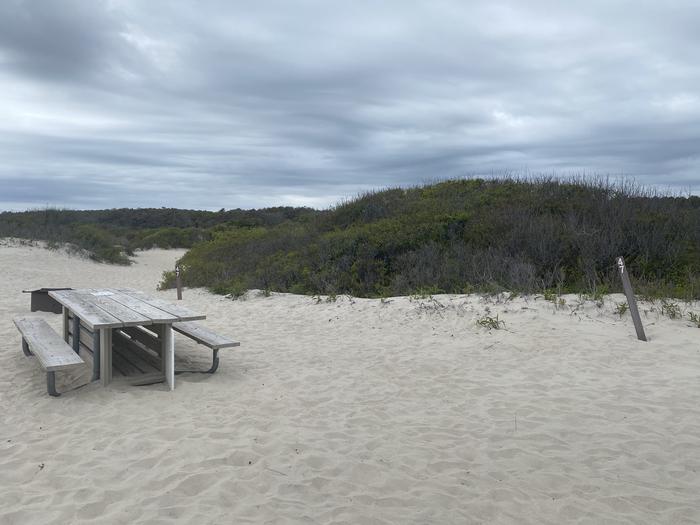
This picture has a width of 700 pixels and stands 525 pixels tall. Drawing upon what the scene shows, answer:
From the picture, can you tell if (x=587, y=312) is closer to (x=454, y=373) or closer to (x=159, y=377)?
(x=454, y=373)

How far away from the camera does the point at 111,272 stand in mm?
20672

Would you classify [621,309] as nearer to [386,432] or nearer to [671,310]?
[671,310]

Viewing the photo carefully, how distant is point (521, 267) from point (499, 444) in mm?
6196

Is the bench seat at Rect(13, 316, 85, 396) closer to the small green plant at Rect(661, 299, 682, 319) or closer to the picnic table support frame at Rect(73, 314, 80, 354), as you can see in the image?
the picnic table support frame at Rect(73, 314, 80, 354)

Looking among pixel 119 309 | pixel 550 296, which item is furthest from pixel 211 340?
pixel 550 296

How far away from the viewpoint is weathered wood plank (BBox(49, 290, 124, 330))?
497 centimetres

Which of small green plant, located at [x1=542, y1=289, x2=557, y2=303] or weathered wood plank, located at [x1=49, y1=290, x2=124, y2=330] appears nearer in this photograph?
weathered wood plank, located at [x1=49, y1=290, x2=124, y2=330]

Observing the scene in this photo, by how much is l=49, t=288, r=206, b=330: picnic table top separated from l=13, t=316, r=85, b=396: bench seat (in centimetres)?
34

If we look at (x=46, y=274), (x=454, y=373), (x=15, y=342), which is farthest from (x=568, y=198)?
(x=46, y=274)

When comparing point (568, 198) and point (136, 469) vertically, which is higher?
point (568, 198)

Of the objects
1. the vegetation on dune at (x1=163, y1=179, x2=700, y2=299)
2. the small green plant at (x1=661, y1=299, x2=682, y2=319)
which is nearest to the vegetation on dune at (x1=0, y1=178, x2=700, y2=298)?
the vegetation on dune at (x1=163, y1=179, x2=700, y2=299)

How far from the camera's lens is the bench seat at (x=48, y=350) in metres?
4.94

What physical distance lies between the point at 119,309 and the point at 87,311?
0.31 m

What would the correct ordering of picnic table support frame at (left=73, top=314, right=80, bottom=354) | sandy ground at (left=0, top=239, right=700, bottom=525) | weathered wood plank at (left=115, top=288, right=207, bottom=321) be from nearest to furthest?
1. sandy ground at (left=0, top=239, right=700, bottom=525)
2. weathered wood plank at (left=115, top=288, right=207, bottom=321)
3. picnic table support frame at (left=73, top=314, right=80, bottom=354)
